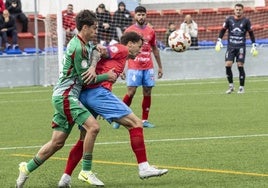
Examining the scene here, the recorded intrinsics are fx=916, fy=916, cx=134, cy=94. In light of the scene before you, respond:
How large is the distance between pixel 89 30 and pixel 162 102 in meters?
12.7

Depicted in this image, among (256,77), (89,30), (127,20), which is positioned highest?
(89,30)

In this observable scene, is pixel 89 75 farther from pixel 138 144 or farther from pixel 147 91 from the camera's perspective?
pixel 147 91

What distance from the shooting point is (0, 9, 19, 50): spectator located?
30141 mm

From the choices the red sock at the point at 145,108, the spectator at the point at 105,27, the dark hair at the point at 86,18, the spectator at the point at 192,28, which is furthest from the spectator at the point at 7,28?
the dark hair at the point at 86,18

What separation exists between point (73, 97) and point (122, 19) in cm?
2134

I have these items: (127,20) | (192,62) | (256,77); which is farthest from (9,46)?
(256,77)

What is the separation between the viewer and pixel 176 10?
36.6 m

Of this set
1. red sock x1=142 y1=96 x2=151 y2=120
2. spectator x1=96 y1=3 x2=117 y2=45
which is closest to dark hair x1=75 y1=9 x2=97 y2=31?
red sock x1=142 y1=96 x2=151 y2=120

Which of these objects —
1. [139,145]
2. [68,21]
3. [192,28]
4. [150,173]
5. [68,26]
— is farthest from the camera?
[192,28]

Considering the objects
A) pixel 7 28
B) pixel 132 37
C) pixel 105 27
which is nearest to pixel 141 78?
pixel 132 37

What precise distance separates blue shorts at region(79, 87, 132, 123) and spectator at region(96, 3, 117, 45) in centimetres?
2024

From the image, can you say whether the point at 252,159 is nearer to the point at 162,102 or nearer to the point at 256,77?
the point at 162,102

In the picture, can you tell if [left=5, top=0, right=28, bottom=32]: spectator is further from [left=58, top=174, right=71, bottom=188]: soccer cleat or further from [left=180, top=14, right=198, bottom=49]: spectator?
[left=58, top=174, right=71, bottom=188]: soccer cleat

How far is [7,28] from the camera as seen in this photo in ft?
99.2
